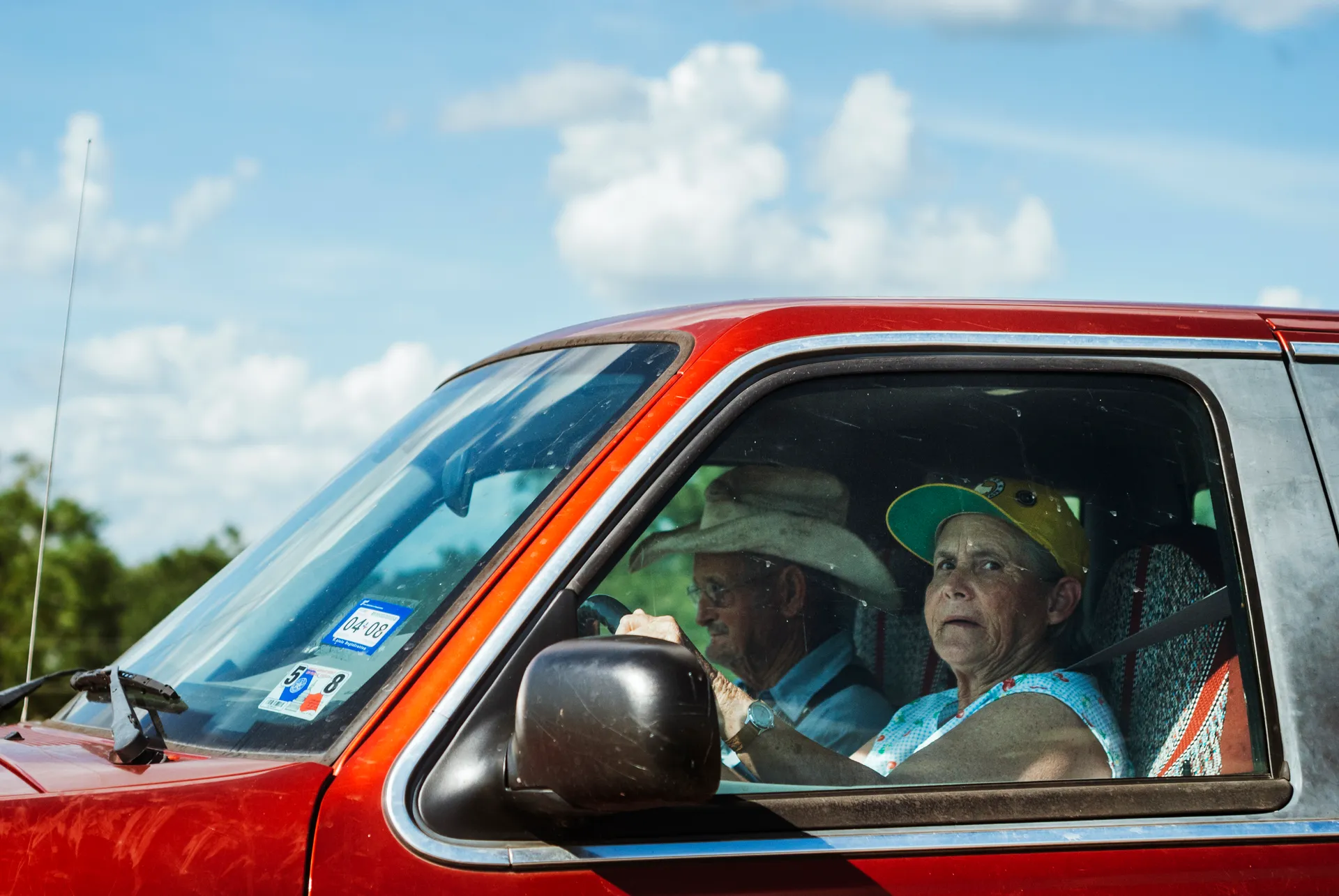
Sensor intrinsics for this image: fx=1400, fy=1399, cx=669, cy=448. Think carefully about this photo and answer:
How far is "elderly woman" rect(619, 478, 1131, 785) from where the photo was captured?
1.98 meters

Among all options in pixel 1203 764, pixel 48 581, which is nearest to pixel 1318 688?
pixel 1203 764

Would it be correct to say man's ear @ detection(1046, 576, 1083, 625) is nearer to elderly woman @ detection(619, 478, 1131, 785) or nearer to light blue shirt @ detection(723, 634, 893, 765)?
elderly woman @ detection(619, 478, 1131, 785)

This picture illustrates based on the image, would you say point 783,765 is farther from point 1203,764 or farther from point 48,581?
point 48,581

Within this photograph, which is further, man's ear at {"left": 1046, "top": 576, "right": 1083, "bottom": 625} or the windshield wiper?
man's ear at {"left": 1046, "top": 576, "right": 1083, "bottom": 625}

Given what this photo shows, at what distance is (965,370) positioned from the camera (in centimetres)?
214

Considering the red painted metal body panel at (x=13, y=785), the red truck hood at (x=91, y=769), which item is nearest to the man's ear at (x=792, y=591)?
the red truck hood at (x=91, y=769)

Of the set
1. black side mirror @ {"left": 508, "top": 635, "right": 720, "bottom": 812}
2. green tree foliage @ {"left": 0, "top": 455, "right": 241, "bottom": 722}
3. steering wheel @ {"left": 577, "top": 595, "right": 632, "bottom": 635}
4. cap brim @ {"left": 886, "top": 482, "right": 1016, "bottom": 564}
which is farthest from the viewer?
green tree foliage @ {"left": 0, "top": 455, "right": 241, "bottom": 722}

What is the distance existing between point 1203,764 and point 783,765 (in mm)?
635

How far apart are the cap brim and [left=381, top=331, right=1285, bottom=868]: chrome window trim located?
0.73 feet

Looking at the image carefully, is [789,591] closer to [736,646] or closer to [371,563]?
[736,646]

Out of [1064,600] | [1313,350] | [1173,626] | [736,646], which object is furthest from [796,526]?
[1313,350]

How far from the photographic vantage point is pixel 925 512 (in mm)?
2137

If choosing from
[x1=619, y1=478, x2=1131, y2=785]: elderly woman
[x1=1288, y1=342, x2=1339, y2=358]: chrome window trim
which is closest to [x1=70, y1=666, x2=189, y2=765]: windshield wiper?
[x1=619, y1=478, x2=1131, y2=785]: elderly woman

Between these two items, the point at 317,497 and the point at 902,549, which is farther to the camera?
the point at 317,497
